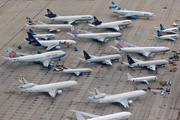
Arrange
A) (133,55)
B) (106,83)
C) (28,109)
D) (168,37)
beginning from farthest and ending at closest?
(168,37) < (133,55) < (106,83) < (28,109)

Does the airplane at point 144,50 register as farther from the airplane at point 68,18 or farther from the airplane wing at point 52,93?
the airplane wing at point 52,93

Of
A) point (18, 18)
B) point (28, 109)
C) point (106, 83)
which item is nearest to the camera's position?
point (28, 109)

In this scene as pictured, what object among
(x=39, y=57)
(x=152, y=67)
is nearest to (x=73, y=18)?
(x=39, y=57)

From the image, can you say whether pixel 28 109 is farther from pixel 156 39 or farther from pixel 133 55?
pixel 156 39

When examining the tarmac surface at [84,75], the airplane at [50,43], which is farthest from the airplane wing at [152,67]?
the airplane at [50,43]

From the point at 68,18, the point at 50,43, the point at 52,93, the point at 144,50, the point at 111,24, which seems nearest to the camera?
the point at 52,93

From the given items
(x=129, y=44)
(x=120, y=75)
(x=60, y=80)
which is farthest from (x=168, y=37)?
(x=60, y=80)

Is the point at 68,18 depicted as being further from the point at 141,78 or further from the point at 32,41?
the point at 141,78
